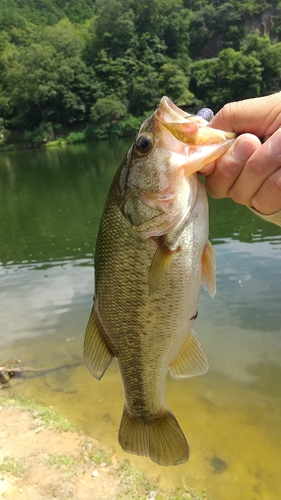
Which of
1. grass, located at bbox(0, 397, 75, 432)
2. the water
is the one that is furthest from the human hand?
grass, located at bbox(0, 397, 75, 432)

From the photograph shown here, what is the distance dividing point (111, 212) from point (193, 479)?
3763mm

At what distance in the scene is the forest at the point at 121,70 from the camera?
62156 mm

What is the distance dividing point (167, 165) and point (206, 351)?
586 cm

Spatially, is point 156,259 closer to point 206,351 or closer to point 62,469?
point 62,469

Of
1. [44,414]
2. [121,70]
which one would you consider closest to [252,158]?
[44,414]

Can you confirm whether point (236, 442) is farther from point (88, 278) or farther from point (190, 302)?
point (88, 278)

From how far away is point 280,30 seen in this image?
84.2m

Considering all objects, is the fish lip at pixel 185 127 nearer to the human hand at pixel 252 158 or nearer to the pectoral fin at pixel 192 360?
the human hand at pixel 252 158

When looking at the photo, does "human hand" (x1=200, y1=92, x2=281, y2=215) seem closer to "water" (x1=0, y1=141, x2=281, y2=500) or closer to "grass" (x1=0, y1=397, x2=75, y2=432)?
"water" (x1=0, y1=141, x2=281, y2=500)

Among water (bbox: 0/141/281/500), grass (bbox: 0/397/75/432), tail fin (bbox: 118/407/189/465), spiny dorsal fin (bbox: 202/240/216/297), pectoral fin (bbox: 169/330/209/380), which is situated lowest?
water (bbox: 0/141/281/500)

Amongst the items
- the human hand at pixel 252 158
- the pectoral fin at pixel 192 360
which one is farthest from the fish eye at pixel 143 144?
the pectoral fin at pixel 192 360

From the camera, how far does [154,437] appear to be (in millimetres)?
2355

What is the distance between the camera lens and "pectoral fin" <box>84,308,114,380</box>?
7.47 feet

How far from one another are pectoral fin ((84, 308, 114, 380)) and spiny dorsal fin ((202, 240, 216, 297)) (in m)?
0.67
